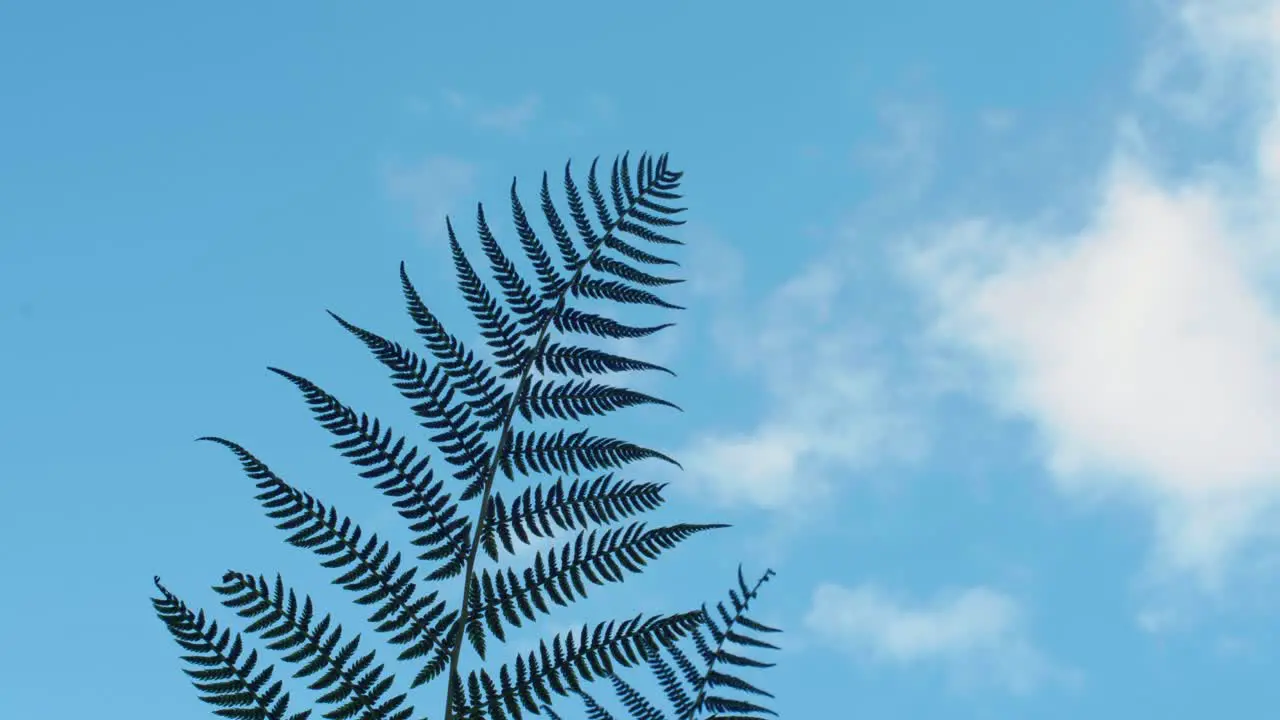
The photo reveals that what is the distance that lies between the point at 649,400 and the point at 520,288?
63 cm

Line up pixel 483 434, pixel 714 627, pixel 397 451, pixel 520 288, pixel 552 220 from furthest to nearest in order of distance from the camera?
pixel 552 220, pixel 520 288, pixel 714 627, pixel 483 434, pixel 397 451

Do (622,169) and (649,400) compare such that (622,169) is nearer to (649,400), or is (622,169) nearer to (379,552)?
(649,400)

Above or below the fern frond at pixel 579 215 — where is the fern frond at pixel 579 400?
below

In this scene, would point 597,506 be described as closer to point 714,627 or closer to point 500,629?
point 500,629

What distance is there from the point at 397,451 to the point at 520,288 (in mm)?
1003

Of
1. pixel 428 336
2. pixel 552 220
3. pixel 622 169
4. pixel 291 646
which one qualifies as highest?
pixel 622 169

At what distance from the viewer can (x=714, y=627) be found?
360 centimetres

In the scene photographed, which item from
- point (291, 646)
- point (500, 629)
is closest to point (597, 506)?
point (500, 629)

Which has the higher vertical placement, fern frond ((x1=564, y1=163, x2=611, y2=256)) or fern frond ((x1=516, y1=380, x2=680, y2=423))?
fern frond ((x1=564, y1=163, x2=611, y2=256))

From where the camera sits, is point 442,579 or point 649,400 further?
point 649,400

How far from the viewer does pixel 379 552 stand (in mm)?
2828

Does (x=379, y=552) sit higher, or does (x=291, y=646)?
(x=379, y=552)

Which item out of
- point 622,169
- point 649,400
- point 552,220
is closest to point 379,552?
point 649,400

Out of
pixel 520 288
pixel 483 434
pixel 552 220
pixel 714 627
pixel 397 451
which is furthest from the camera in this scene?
pixel 552 220
